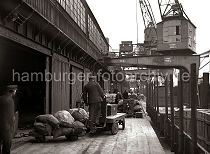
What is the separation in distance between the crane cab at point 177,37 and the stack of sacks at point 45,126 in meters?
33.9

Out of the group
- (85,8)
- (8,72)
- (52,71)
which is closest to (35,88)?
(52,71)

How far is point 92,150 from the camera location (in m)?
7.89

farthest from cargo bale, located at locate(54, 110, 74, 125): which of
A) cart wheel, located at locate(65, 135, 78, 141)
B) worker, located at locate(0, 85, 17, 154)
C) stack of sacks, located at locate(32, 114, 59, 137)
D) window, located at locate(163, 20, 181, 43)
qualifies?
window, located at locate(163, 20, 181, 43)


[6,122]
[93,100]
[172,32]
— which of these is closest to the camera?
[6,122]

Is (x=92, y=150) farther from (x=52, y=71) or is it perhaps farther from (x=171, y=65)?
(x=171, y=65)

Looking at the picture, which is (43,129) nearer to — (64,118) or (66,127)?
(66,127)

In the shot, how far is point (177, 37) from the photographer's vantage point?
136 feet

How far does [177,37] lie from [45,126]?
3499 centimetres

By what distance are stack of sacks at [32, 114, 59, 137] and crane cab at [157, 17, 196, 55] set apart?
1335 inches

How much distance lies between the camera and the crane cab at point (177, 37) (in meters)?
40.9

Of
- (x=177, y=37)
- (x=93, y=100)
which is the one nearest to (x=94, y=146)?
(x=93, y=100)

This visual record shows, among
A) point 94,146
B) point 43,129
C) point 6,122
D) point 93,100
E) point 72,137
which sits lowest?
point 94,146

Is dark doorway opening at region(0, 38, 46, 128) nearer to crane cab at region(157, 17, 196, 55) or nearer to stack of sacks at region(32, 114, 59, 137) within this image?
stack of sacks at region(32, 114, 59, 137)

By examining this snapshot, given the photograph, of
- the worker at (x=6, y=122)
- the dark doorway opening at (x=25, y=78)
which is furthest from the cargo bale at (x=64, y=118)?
the dark doorway opening at (x=25, y=78)
